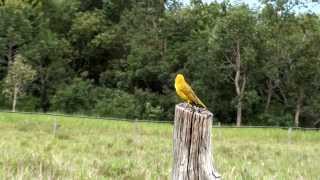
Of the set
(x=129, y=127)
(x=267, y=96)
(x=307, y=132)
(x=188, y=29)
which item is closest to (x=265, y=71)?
(x=267, y=96)

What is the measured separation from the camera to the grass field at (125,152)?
8.71m

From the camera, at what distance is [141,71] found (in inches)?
2071

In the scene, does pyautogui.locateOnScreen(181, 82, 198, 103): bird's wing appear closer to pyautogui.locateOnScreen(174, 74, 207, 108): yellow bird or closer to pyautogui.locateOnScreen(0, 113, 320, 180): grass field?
pyautogui.locateOnScreen(174, 74, 207, 108): yellow bird

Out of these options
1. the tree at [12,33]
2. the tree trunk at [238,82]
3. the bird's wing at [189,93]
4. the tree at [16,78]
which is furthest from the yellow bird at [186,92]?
the tree at [12,33]

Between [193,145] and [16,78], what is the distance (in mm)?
49424

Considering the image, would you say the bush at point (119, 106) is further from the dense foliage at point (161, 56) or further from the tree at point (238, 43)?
the tree at point (238, 43)

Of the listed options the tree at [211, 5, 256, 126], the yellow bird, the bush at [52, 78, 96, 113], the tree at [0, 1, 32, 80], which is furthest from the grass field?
the tree at [0, 1, 32, 80]

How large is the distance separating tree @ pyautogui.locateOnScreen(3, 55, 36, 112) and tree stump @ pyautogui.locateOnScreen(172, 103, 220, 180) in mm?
48419

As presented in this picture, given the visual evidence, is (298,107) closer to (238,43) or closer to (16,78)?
(238,43)

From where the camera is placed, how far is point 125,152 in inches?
630

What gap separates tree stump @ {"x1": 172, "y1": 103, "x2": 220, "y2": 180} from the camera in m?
3.05

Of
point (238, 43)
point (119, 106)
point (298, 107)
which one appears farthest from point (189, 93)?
point (119, 106)

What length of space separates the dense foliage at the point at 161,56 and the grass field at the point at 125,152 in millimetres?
13768

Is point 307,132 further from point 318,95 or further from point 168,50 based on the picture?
point 168,50
